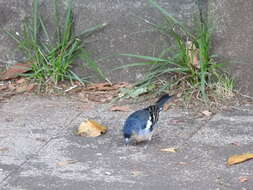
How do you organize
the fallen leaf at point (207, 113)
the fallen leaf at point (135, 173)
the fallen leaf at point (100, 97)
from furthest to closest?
1. the fallen leaf at point (100, 97)
2. the fallen leaf at point (207, 113)
3. the fallen leaf at point (135, 173)

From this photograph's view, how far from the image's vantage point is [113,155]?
5.35m

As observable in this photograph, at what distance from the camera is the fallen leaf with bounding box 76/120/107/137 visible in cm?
579

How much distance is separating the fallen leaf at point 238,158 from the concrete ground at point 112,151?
0.04 m

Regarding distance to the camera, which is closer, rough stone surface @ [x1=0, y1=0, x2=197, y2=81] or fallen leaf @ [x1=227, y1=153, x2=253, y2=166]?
fallen leaf @ [x1=227, y1=153, x2=253, y2=166]

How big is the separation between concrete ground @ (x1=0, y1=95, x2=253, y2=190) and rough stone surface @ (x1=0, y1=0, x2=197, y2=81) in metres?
0.66

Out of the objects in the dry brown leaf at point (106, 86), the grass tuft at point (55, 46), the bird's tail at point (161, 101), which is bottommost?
the dry brown leaf at point (106, 86)

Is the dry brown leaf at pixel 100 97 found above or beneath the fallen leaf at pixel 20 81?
beneath

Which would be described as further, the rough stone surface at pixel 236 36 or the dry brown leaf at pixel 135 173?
the rough stone surface at pixel 236 36

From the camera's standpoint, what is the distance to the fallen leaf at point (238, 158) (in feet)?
16.6

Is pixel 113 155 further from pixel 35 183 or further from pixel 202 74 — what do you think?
pixel 202 74

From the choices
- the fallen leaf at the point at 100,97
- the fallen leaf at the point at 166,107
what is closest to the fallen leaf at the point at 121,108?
the fallen leaf at the point at 100,97

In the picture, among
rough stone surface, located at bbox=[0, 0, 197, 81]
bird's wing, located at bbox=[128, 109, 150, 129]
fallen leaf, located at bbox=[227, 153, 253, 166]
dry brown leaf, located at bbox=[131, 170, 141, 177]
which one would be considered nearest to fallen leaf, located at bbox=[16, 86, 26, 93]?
rough stone surface, located at bbox=[0, 0, 197, 81]

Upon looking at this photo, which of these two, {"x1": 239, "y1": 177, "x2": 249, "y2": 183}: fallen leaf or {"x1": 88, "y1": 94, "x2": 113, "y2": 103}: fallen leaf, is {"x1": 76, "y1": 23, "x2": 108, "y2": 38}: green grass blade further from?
{"x1": 239, "y1": 177, "x2": 249, "y2": 183}: fallen leaf

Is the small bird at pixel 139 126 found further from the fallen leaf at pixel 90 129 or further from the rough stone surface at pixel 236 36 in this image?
the rough stone surface at pixel 236 36
